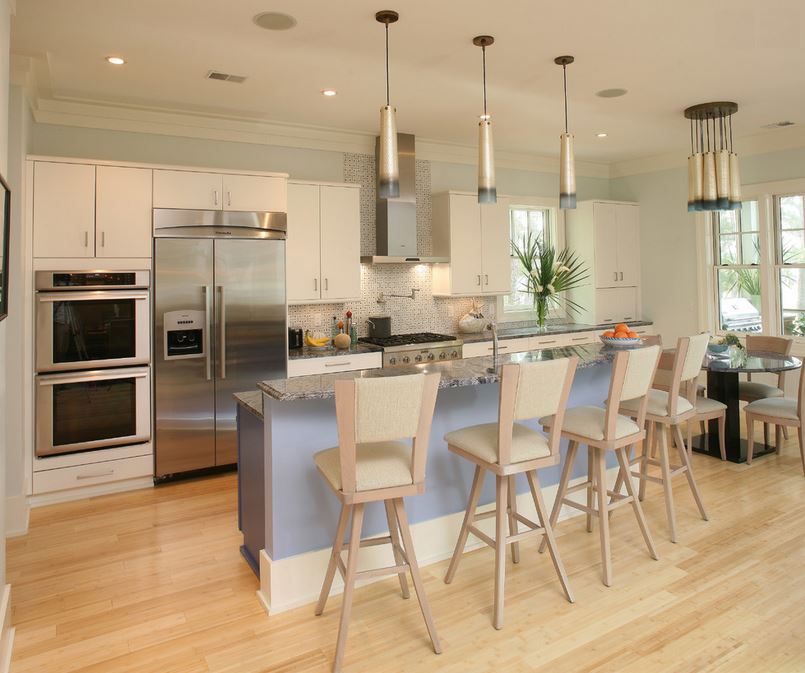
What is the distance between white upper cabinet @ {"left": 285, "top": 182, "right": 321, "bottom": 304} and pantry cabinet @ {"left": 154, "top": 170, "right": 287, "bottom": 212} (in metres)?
0.23

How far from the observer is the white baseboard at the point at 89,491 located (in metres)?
3.91

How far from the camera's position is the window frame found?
636 cm

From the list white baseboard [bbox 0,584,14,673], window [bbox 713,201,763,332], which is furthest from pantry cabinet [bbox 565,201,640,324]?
white baseboard [bbox 0,584,14,673]

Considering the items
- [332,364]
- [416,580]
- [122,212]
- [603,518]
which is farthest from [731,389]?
[122,212]

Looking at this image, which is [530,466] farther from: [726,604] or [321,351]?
[321,351]

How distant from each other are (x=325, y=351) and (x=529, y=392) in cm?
275

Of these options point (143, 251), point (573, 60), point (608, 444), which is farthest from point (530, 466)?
point (143, 251)

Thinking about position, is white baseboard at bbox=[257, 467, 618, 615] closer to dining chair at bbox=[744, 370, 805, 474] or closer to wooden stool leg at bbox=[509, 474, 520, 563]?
wooden stool leg at bbox=[509, 474, 520, 563]

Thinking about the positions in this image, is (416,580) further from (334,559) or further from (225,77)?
(225,77)

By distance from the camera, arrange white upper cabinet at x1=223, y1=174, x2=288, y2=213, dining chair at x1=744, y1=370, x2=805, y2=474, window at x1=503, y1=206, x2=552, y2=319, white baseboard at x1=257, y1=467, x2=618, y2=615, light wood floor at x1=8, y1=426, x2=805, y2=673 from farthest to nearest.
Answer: window at x1=503, y1=206, x2=552, y2=319 < white upper cabinet at x1=223, y1=174, x2=288, y2=213 < dining chair at x1=744, y1=370, x2=805, y2=474 < white baseboard at x1=257, y1=467, x2=618, y2=615 < light wood floor at x1=8, y1=426, x2=805, y2=673

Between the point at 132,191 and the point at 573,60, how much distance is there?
9.89 feet

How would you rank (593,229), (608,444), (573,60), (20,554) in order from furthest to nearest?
(593,229) < (573,60) < (20,554) < (608,444)

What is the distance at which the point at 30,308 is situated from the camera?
148 inches

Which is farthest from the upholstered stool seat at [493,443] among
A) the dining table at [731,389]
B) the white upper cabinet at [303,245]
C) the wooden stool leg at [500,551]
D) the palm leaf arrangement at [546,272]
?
the palm leaf arrangement at [546,272]
